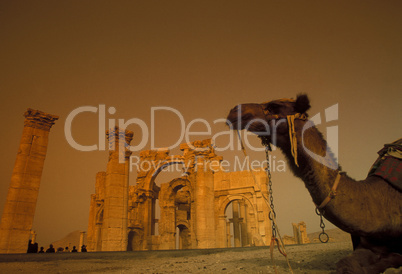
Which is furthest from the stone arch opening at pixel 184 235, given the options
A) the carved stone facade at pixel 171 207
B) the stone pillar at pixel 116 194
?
the stone pillar at pixel 116 194

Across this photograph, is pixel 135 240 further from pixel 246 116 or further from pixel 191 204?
pixel 246 116

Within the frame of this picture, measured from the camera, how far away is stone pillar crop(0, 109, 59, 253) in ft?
45.1

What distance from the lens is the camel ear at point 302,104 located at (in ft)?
10.1

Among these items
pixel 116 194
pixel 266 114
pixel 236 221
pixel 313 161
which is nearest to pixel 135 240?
pixel 236 221

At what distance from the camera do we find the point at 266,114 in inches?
122

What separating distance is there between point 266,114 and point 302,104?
384 mm

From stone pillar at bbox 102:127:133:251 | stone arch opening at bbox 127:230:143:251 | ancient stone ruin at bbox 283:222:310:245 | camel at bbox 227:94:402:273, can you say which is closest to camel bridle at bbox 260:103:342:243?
camel at bbox 227:94:402:273

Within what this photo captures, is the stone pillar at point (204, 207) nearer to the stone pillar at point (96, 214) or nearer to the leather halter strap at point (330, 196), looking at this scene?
the stone pillar at point (96, 214)

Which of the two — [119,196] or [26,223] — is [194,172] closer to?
[119,196]

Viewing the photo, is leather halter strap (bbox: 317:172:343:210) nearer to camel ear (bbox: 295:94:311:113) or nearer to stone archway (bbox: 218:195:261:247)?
camel ear (bbox: 295:94:311:113)

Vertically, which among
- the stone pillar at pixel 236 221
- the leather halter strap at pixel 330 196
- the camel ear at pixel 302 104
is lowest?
the leather halter strap at pixel 330 196

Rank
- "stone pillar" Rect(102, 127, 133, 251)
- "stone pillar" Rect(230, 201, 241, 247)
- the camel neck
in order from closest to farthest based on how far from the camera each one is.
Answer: the camel neck
"stone pillar" Rect(102, 127, 133, 251)
"stone pillar" Rect(230, 201, 241, 247)

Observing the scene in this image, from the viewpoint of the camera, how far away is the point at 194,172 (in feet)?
73.8

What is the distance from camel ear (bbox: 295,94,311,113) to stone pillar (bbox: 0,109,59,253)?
15.0 metres
